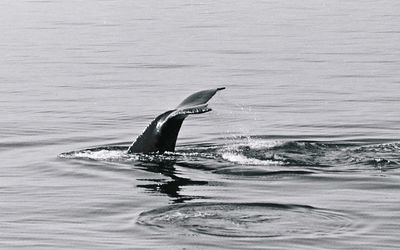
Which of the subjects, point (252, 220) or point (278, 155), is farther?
point (278, 155)

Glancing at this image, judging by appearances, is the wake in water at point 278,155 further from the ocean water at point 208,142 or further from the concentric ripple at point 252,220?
the concentric ripple at point 252,220

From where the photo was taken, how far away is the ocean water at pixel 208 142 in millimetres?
12914

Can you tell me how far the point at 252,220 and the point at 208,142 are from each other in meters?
5.98

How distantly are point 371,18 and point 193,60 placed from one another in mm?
15513

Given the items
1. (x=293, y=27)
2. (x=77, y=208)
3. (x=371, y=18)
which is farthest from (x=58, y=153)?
(x=371, y=18)

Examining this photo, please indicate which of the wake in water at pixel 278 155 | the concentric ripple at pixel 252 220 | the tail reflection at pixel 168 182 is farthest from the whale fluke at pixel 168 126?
the concentric ripple at pixel 252 220

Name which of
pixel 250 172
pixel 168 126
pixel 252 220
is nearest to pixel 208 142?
pixel 168 126

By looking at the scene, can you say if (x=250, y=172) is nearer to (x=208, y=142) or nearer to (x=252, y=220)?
(x=252, y=220)

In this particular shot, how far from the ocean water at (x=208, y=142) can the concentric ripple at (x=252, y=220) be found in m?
0.02

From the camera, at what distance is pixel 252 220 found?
1316 centimetres

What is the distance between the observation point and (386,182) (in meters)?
15.2

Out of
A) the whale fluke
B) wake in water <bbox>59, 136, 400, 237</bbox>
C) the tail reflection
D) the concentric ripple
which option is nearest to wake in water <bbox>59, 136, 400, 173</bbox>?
wake in water <bbox>59, 136, 400, 237</bbox>

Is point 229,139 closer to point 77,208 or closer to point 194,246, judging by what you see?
point 77,208

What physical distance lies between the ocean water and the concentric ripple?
0.02 metres
